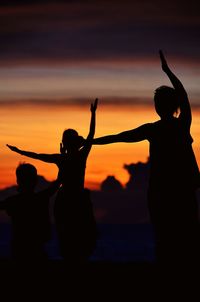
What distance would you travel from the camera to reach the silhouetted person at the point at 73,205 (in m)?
8.80

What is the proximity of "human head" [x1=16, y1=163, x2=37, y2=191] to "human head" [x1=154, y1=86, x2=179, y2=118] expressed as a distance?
4.50ft

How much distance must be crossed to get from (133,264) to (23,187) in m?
1.90

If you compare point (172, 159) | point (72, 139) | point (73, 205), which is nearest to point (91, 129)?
point (72, 139)

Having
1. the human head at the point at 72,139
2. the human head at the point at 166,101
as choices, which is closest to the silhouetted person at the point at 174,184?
the human head at the point at 166,101

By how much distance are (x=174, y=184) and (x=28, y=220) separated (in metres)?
1.59

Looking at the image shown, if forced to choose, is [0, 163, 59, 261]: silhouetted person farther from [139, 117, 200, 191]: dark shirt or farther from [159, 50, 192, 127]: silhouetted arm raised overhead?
[159, 50, 192, 127]: silhouetted arm raised overhead

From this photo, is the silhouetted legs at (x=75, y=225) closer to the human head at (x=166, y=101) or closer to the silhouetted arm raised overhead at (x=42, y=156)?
the silhouetted arm raised overhead at (x=42, y=156)

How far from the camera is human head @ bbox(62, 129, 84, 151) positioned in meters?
8.66

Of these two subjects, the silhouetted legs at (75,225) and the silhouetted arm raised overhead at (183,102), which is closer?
the silhouetted arm raised overhead at (183,102)

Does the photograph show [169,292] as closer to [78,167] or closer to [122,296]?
[122,296]

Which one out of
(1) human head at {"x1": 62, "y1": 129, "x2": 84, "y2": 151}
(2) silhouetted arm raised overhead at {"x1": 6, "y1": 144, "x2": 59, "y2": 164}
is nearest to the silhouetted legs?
(2) silhouetted arm raised overhead at {"x1": 6, "y1": 144, "x2": 59, "y2": 164}

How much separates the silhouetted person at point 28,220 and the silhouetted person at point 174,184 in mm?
1141

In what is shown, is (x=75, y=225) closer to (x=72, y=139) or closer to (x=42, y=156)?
(x=42, y=156)

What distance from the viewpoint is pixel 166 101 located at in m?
7.32
